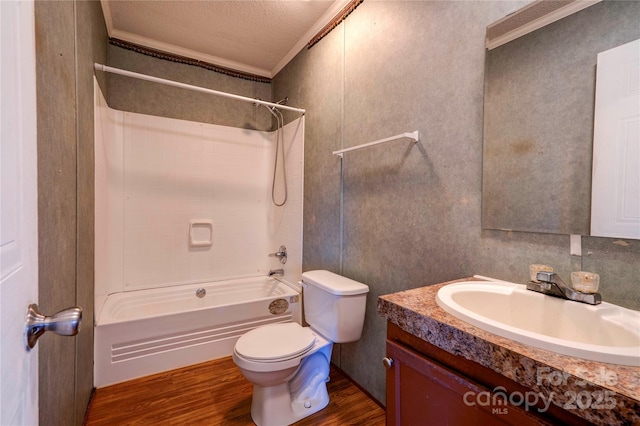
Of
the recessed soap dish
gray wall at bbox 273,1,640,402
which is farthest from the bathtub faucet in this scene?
the recessed soap dish

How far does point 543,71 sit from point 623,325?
889 mm

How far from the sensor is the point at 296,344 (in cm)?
156

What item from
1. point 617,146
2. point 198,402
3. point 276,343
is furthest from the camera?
point 198,402

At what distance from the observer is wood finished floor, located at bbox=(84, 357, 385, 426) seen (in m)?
1.57

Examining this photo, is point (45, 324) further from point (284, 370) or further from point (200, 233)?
point (200, 233)

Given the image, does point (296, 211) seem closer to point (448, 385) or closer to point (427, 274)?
point (427, 274)

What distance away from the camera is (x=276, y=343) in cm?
156

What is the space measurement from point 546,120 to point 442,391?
3.34ft

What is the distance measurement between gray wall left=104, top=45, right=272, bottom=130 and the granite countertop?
2.81 meters

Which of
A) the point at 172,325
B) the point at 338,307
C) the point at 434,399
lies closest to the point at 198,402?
the point at 172,325

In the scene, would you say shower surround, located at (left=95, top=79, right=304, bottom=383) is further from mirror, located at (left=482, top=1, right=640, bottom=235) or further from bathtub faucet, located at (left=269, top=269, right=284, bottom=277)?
mirror, located at (left=482, top=1, right=640, bottom=235)

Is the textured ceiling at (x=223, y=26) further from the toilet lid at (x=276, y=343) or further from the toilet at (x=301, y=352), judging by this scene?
the toilet lid at (x=276, y=343)

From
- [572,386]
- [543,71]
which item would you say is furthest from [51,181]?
[543,71]

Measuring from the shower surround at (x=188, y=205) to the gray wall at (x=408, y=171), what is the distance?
0.59 meters
